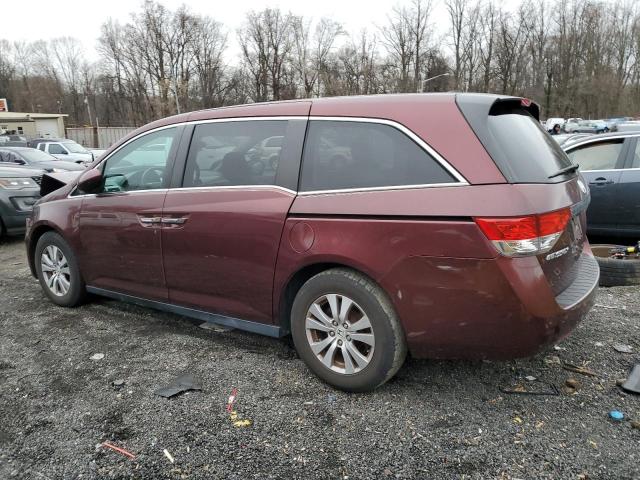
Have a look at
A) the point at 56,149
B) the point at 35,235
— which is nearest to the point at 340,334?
the point at 35,235

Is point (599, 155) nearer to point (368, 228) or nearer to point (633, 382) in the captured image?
point (633, 382)

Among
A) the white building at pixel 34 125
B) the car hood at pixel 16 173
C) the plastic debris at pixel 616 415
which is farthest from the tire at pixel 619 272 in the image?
the white building at pixel 34 125

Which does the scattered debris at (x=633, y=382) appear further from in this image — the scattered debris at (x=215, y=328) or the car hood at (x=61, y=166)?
the car hood at (x=61, y=166)

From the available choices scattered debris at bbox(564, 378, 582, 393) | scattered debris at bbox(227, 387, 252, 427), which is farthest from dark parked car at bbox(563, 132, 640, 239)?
scattered debris at bbox(227, 387, 252, 427)

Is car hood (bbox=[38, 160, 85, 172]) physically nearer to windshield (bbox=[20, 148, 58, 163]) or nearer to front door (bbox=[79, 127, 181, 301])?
windshield (bbox=[20, 148, 58, 163])

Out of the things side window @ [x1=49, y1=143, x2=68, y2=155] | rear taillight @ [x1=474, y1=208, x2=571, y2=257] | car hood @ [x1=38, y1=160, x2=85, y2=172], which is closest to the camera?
rear taillight @ [x1=474, y1=208, x2=571, y2=257]

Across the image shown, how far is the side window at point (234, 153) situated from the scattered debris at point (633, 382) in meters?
2.53

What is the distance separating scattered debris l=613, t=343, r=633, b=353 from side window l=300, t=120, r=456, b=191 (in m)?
2.04

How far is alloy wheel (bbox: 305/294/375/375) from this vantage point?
2922 mm

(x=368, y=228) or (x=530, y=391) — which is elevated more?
(x=368, y=228)

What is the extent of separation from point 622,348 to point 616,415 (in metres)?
0.98

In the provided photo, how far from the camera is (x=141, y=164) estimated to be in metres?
4.06

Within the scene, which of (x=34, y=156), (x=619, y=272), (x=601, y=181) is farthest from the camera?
(x=34, y=156)

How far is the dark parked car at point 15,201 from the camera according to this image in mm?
7980
